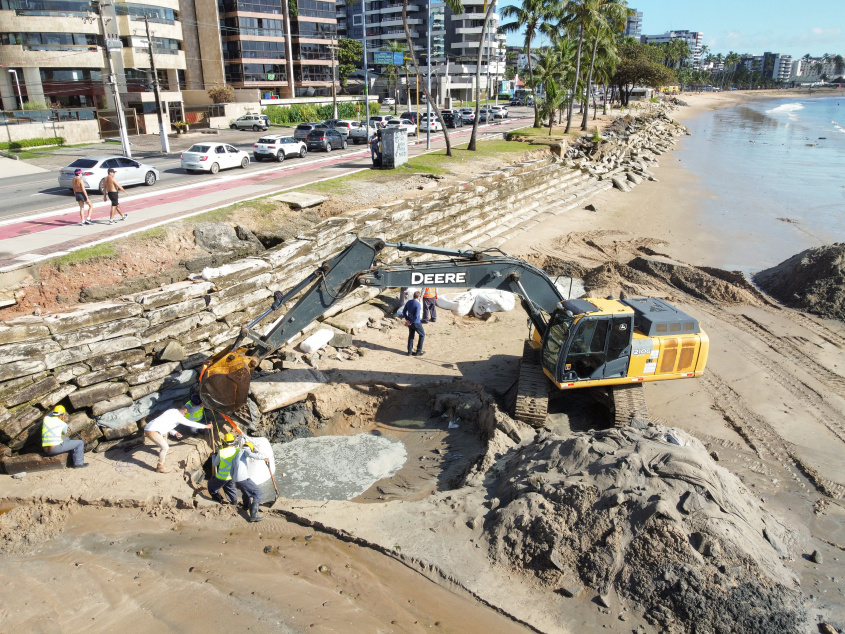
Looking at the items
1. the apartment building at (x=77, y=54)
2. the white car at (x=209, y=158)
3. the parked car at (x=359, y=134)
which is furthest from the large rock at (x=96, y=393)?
the apartment building at (x=77, y=54)

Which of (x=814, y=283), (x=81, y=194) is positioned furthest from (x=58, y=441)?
(x=814, y=283)

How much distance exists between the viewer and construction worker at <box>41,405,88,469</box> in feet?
30.2

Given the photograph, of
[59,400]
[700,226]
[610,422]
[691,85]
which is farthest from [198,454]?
[691,85]

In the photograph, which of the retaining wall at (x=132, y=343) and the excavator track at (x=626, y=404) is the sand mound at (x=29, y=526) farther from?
the excavator track at (x=626, y=404)

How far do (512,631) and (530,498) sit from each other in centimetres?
165

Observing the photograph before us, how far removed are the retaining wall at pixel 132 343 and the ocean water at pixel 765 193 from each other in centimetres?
1425

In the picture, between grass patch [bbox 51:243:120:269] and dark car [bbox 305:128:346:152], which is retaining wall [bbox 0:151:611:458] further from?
dark car [bbox 305:128:346:152]

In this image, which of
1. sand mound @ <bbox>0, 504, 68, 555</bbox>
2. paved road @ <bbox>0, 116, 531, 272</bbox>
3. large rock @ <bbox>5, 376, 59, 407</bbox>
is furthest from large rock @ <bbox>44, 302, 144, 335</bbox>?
sand mound @ <bbox>0, 504, 68, 555</bbox>

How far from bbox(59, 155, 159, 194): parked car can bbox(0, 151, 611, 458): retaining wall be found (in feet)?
29.1

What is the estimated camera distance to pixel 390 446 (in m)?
10.4

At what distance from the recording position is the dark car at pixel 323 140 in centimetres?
3102

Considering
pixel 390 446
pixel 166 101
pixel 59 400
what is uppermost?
pixel 166 101

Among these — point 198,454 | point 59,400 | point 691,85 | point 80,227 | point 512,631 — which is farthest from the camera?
point 691,85

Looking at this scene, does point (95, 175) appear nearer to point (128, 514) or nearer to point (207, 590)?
point (128, 514)
